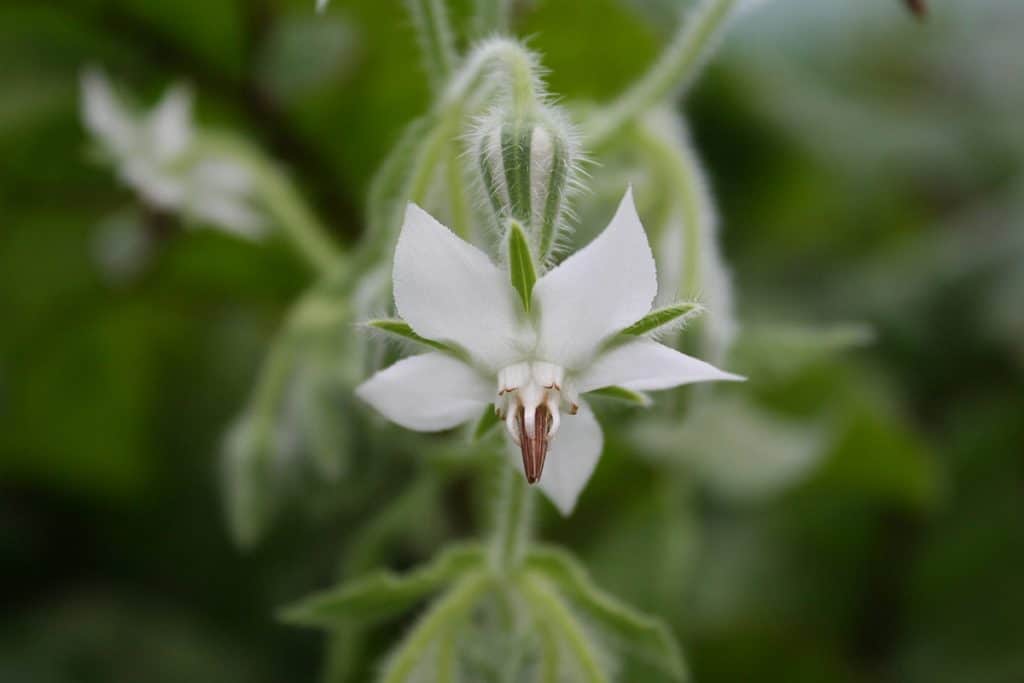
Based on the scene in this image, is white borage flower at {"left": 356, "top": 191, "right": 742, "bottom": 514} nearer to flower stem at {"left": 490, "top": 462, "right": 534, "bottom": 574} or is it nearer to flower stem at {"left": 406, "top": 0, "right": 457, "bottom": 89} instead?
flower stem at {"left": 490, "top": 462, "right": 534, "bottom": 574}

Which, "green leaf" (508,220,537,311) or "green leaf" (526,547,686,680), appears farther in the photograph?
"green leaf" (526,547,686,680)

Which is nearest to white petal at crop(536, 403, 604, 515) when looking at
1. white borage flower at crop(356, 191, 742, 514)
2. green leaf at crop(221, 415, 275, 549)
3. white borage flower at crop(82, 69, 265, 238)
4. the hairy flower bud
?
white borage flower at crop(356, 191, 742, 514)

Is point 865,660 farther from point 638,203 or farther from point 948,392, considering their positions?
point 638,203

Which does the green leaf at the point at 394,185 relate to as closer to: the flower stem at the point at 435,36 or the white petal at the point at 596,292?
the flower stem at the point at 435,36

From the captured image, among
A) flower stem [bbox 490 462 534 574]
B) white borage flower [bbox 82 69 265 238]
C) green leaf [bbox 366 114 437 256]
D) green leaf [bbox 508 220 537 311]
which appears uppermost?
white borage flower [bbox 82 69 265 238]

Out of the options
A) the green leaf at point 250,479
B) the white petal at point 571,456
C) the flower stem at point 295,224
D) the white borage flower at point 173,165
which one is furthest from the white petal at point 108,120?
the white petal at point 571,456

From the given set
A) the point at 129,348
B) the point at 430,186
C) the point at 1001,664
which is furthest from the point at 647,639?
the point at 129,348

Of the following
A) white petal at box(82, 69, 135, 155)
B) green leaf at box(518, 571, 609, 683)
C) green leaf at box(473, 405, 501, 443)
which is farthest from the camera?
white petal at box(82, 69, 135, 155)
